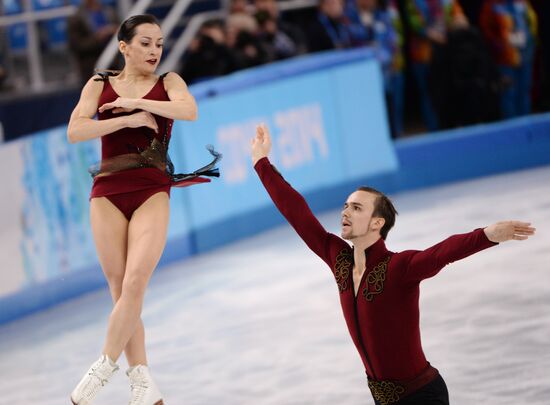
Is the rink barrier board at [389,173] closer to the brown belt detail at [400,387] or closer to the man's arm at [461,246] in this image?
the brown belt detail at [400,387]

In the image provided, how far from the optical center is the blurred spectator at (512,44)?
1384 centimetres

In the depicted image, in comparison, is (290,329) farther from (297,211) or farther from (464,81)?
(464,81)

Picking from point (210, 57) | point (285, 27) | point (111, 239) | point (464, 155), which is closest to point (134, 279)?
point (111, 239)

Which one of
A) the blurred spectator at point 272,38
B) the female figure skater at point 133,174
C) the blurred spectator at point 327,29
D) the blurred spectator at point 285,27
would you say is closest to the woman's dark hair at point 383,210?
the female figure skater at point 133,174

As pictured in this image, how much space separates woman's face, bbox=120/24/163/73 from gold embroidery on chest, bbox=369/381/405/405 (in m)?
1.78

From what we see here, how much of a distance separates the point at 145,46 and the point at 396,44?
8381 millimetres

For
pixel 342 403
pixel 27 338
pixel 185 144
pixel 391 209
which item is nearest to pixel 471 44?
pixel 185 144

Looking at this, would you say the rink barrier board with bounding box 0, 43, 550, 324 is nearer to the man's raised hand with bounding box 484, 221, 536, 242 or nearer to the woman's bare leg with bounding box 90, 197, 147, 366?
the woman's bare leg with bounding box 90, 197, 147, 366

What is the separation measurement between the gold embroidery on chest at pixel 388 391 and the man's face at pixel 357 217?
1.83 ft

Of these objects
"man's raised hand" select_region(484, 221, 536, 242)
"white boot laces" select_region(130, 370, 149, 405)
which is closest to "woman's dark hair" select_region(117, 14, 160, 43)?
"white boot laces" select_region(130, 370, 149, 405)

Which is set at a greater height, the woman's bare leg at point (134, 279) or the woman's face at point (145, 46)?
the woman's face at point (145, 46)

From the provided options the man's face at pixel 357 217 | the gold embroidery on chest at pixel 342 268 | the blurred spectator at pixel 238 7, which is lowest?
the gold embroidery on chest at pixel 342 268

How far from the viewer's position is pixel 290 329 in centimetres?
753

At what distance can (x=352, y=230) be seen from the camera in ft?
15.0
